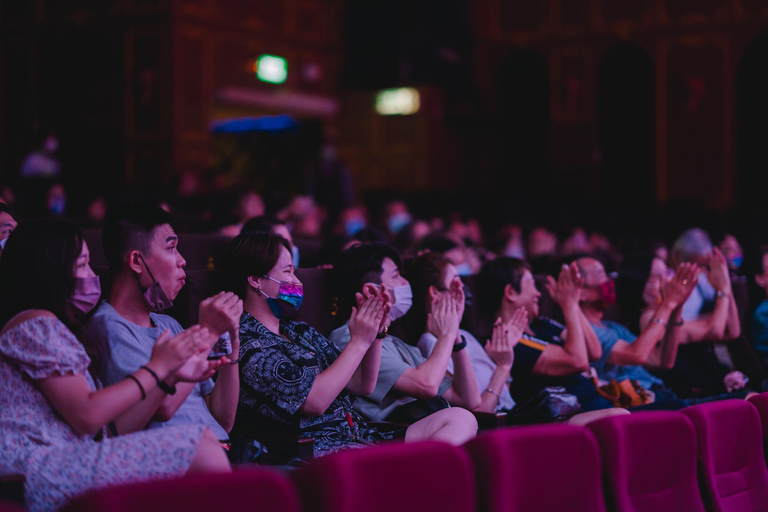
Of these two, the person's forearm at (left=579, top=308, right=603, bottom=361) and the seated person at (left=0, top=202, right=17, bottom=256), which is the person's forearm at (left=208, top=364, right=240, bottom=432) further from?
the person's forearm at (left=579, top=308, right=603, bottom=361)

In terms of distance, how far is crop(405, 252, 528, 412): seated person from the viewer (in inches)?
113

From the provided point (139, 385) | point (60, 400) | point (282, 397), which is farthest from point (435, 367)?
point (60, 400)

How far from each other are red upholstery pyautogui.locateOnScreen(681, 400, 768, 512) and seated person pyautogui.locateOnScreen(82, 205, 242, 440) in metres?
1.13

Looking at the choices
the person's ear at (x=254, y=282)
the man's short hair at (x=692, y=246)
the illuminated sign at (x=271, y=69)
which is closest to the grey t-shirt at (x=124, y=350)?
the person's ear at (x=254, y=282)

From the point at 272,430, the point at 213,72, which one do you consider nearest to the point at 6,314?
the point at 272,430

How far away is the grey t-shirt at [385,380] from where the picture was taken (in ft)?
8.48

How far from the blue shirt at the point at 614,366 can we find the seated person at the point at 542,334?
188mm

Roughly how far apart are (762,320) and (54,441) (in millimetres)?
3382

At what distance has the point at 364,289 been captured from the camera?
2.41 metres

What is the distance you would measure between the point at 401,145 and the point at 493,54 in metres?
1.76

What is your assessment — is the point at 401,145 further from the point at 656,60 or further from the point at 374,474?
the point at 374,474

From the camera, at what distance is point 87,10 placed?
31.3 ft

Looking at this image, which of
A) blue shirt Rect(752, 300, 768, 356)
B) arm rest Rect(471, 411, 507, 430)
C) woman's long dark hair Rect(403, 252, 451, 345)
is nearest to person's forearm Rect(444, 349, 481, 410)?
arm rest Rect(471, 411, 507, 430)

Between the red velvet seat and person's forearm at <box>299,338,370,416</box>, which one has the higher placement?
person's forearm at <box>299,338,370,416</box>
